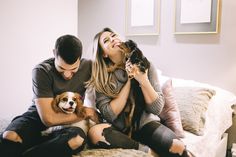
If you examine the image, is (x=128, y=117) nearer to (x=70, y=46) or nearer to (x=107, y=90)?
(x=107, y=90)

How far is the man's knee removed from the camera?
1.32 meters

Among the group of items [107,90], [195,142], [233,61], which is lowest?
[195,142]

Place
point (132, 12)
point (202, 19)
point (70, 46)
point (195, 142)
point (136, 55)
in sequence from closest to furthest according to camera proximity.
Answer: point (70, 46) → point (136, 55) → point (195, 142) → point (202, 19) → point (132, 12)

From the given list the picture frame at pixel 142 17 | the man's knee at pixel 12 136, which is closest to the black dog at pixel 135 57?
the man's knee at pixel 12 136

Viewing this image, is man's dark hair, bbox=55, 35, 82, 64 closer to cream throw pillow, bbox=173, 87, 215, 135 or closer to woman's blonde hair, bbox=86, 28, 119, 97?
woman's blonde hair, bbox=86, 28, 119, 97

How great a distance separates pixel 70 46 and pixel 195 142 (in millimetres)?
999

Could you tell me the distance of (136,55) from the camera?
158cm

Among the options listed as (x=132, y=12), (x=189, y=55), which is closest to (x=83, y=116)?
(x=189, y=55)

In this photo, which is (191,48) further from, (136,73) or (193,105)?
(136,73)

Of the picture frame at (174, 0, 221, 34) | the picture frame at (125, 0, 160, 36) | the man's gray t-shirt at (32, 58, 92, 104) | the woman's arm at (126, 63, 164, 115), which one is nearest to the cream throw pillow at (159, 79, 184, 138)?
the woman's arm at (126, 63, 164, 115)

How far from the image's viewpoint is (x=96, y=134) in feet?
4.77

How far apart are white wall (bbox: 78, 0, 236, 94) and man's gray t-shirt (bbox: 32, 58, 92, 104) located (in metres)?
1.36

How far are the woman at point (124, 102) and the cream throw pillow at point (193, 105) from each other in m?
0.32

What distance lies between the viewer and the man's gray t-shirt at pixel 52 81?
4.70ft
